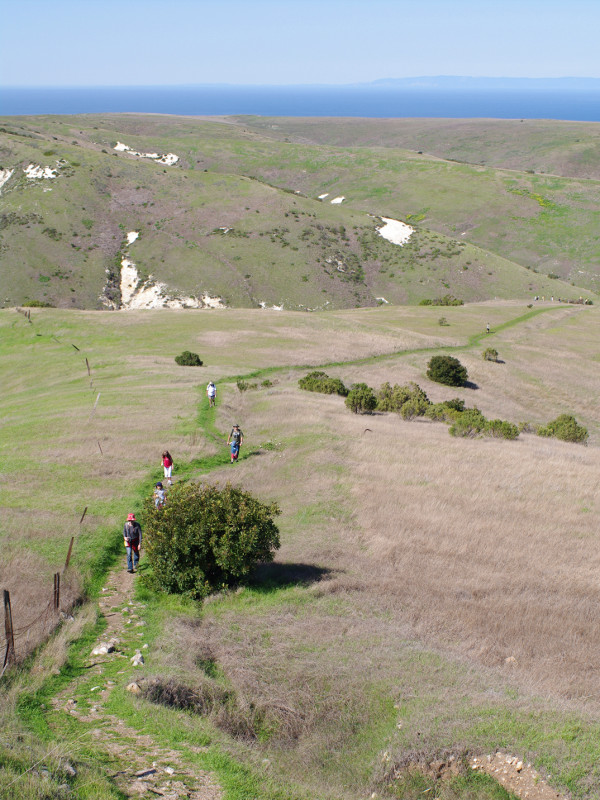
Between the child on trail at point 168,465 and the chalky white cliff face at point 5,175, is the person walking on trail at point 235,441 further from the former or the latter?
the chalky white cliff face at point 5,175

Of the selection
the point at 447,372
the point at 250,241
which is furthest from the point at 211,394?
the point at 250,241

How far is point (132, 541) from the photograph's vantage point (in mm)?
14461

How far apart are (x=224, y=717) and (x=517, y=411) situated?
33.2 m

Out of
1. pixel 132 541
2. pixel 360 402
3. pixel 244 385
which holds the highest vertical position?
pixel 132 541

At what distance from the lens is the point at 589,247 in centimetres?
12469

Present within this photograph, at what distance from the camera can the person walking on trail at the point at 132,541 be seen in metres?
14.3

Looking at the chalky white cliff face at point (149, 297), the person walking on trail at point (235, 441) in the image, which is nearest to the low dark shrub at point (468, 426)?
the person walking on trail at point (235, 441)

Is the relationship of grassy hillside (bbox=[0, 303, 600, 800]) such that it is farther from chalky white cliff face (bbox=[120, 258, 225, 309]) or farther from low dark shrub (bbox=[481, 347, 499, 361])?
chalky white cliff face (bbox=[120, 258, 225, 309])

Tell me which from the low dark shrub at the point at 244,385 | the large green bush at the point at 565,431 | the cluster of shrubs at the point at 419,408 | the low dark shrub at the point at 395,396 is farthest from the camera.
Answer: the low dark shrub at the point at 395,396

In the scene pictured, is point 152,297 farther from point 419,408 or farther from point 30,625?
point 30,625

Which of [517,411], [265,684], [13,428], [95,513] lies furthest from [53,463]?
[517,411]

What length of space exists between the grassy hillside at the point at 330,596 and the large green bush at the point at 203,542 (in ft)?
1.72

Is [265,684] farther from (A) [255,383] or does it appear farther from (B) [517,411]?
(B) [517,411]

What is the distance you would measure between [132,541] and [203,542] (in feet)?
6.82
